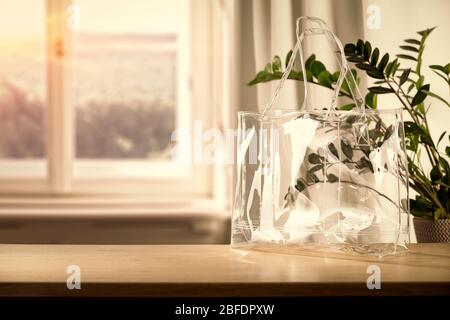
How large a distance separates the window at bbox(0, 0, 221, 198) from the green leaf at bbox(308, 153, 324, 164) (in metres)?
1.44

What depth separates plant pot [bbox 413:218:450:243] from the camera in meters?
1.25

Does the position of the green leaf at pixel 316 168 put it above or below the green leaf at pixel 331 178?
above

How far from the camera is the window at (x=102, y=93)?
227 centimetres

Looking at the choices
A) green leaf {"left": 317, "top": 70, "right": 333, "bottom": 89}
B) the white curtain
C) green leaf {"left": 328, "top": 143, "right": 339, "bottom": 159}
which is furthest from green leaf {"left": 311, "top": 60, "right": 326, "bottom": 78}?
the white curtain

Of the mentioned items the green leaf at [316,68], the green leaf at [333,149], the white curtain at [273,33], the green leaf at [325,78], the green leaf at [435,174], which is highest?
the white curtain at [273,33]

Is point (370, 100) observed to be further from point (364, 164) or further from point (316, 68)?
point (364, 164)

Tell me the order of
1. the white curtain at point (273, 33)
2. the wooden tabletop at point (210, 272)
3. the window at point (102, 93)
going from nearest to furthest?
the wooden tabletop at point (210, 272) < the white curtain at point (273, 33) < the window at point (102, 93)

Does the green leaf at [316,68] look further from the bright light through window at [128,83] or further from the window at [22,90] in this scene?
the window at [22,90]

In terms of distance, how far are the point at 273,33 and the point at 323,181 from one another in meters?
1.22

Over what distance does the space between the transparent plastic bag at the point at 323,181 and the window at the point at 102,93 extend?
143 cm

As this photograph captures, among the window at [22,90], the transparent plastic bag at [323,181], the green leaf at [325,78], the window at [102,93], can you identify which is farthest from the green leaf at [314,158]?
the window at [22,90]

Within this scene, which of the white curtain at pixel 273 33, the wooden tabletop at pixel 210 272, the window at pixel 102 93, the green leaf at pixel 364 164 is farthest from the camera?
the window at pixel 102 93

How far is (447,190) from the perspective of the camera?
4.32 ft

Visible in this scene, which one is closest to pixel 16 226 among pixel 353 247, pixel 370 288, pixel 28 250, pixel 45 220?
Answer: pixel 45 220
